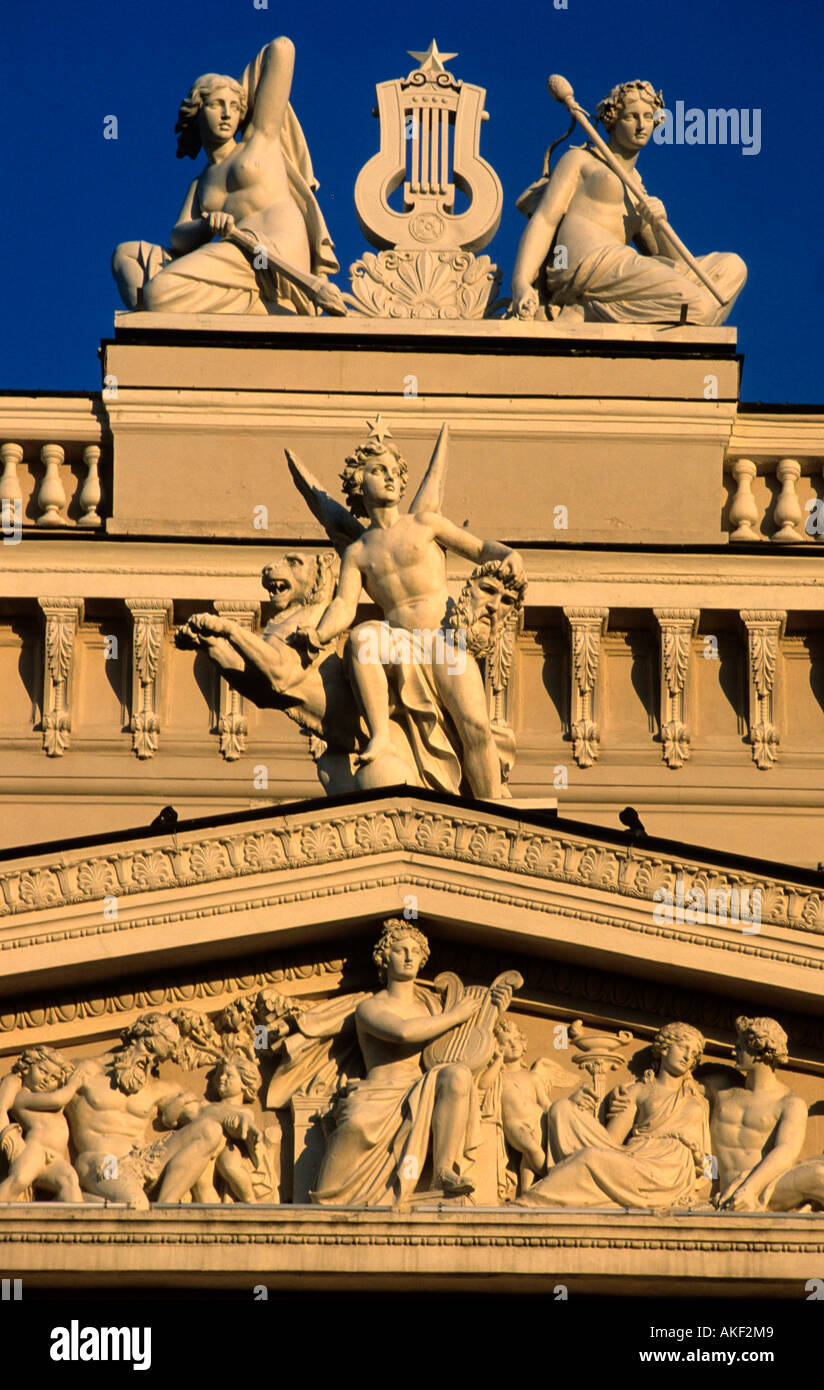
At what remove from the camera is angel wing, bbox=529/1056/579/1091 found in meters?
20.3

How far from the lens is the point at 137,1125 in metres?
20.2

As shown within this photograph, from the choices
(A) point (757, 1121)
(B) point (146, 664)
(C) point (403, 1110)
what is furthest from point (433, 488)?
(B) point (146, 664)

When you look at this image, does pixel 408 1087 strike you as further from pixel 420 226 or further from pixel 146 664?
pixel 420 226

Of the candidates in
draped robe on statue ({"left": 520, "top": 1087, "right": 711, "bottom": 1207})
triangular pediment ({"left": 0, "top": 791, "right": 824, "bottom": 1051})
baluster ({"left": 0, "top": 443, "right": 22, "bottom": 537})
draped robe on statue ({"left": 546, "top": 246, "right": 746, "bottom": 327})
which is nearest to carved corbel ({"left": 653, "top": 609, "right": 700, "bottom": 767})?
draped robe on statue ({"left": 546, "top": 246, "right": 746, "bottom": 327})

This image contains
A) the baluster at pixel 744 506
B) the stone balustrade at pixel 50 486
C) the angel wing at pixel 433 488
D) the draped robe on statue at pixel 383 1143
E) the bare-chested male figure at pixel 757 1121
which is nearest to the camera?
the draped robe on statue at pixel 383 1143

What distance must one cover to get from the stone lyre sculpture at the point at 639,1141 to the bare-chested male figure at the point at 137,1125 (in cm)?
170

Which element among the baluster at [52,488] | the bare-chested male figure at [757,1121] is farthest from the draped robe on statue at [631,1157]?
the baluster at [52,488]

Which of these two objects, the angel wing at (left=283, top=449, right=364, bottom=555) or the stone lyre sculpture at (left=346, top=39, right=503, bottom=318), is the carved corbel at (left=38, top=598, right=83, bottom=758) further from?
the angel wing at (left=283, top=449, right=364, bottom=555)

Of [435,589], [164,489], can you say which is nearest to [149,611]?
[164,489]

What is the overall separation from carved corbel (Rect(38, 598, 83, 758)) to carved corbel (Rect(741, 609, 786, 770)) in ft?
15.2

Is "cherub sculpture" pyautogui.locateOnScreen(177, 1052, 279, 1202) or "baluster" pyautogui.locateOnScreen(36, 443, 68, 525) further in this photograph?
"baluster" pyautogui.locateOnScreen(36, 443, 68, 525)

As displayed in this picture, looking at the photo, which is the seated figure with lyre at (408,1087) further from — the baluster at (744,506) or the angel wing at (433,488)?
the baluster at (744,506)

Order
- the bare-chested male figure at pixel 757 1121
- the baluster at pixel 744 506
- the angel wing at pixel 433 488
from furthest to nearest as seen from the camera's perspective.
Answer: the baluster at pixel 744 506, the angel wing at pixel 433 488, the bare-chested male figure at pixel 757 1121

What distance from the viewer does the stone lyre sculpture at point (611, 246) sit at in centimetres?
2917
